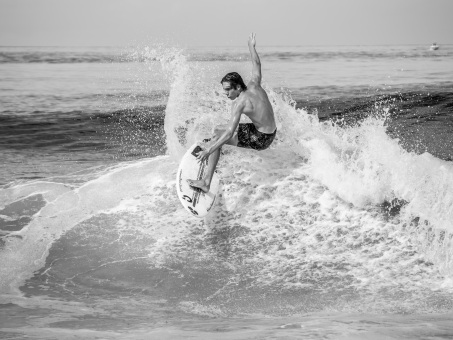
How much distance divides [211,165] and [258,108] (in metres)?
0.84

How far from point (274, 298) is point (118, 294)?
154 cm

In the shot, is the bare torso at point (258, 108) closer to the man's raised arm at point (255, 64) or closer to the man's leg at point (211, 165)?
the man's raised arm at point (255, 64)

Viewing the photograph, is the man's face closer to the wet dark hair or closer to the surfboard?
the wet dark hair

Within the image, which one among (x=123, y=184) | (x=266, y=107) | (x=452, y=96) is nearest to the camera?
(x=266, y=107)

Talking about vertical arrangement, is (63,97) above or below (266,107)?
above

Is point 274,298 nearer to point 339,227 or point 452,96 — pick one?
point 339,227

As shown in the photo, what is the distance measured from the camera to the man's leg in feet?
21.7

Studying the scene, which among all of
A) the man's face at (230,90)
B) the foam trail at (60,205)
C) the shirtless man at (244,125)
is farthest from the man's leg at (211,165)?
the foam trail at (60,205)

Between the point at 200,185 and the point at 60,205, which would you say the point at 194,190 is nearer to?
the point at 200,185

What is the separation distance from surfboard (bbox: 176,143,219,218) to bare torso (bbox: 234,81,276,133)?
→ 3.22 ft

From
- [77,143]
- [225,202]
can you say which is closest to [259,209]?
[225,202]

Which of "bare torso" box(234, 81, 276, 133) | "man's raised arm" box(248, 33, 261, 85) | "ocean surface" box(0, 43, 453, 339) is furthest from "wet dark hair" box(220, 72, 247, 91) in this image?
"ocean surface" box(0, 43, 453, 339)

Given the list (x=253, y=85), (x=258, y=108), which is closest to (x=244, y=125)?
(x=258, y=108)

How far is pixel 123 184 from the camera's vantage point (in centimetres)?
838
